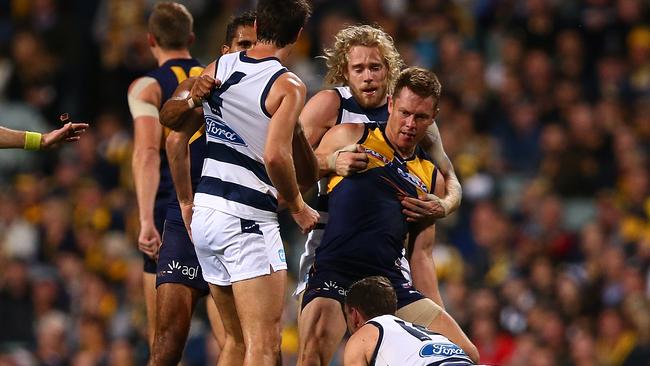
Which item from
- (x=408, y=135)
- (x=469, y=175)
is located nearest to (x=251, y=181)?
(x=408, y=135)

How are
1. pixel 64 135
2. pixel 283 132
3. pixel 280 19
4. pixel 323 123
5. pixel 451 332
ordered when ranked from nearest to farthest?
pixel 283 132
pixel 280 19
pixel 64 135
pixel 451 332
pixel 323 123

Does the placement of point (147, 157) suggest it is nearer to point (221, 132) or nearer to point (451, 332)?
point (221, 132)

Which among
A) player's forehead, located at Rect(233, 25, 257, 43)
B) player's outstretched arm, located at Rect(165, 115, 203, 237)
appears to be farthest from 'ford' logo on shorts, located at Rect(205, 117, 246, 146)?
player's forehead, located at Rect(233, 25, 257, 43)

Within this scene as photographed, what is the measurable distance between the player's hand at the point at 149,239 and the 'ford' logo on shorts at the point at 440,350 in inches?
82.8

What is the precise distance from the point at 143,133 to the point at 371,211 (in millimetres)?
1721

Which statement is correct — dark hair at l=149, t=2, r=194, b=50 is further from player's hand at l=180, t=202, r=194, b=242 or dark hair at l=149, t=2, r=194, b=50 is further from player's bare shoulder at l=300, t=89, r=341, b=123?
player's hand at l=180, t=202, r=194, b=242

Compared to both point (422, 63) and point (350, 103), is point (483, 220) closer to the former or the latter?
point (422, 63)

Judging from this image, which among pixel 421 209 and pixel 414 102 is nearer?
pixel 414 102

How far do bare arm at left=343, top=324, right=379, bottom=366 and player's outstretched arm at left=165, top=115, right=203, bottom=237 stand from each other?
1.22 metres

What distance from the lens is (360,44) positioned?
835 centimetres

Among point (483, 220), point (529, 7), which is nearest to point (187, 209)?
point (483, 220)

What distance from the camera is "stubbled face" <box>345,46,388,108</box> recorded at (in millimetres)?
8305

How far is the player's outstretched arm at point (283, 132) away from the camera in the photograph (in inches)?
277

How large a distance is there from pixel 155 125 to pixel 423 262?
6.45 ft
